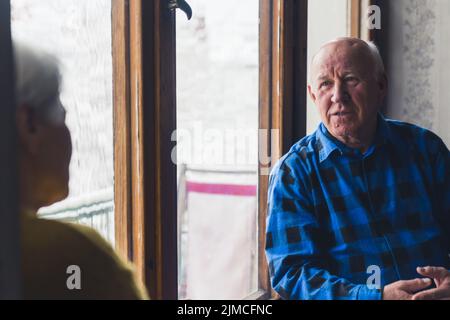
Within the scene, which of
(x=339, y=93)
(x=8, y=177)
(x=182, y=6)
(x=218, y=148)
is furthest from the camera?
(x=339, y=93)

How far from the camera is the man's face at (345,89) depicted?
1.31 m

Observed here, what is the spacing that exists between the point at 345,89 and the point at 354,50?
4.3 inches

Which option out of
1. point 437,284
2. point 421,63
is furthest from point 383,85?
point 437,284

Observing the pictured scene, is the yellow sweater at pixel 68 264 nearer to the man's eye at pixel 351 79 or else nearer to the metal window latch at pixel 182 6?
the metal window latch at pixel 182 6

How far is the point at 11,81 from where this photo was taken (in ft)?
1.90

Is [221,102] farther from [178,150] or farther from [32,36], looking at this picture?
[32,36]

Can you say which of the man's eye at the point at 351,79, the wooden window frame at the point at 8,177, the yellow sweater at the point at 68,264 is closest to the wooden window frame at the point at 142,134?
the yellow sweater at the point at 68,264

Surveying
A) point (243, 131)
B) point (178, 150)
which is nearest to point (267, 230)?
point (243, 131)

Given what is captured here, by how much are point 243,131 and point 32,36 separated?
2.05ft

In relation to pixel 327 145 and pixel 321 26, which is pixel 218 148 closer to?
pixel 327 145

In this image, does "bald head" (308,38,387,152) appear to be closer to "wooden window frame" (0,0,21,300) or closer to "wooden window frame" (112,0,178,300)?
"wooden window frame" (112,0,178,300)

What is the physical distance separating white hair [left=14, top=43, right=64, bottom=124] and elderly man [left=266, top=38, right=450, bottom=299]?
25.7 inches

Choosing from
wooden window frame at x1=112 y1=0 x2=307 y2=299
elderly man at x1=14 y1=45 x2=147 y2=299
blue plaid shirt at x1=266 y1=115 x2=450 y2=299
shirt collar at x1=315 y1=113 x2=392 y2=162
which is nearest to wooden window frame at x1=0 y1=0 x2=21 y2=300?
elderly man at x1=14 y1=45 x2=147 y2=299

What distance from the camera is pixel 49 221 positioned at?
2.28ft
